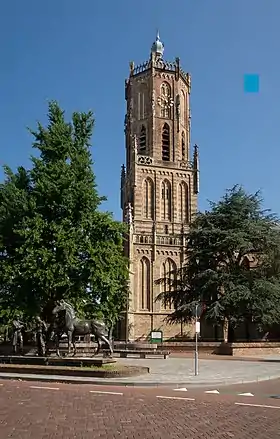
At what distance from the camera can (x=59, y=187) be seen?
93.6ft

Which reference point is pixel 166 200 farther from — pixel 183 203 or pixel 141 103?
pixel 141 103

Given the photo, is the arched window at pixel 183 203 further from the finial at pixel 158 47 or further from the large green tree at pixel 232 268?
the large green tree at pixel 232 268

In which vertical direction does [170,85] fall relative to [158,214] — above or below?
above

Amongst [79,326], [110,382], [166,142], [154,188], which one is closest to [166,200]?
[154,188]

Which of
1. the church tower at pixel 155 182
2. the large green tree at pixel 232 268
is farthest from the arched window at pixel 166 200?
the large green tree at pixel 232 268

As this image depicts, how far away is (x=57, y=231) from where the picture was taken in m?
27.5

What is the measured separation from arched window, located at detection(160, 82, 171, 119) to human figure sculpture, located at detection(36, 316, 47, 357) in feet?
207

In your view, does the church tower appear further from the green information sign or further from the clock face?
the green information sign

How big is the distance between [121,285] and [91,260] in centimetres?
388

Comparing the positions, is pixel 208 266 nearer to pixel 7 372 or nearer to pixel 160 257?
pixel 7 372

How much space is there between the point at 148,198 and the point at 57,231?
2133 inches

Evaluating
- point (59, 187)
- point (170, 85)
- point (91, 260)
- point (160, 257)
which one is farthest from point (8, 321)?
point (170, 85)

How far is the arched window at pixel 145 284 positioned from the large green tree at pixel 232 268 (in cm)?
2764

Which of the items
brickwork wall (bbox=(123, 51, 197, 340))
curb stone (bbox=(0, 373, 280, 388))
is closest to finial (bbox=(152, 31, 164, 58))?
brickwork wall (bbox=(123, 51, 197, 340))
